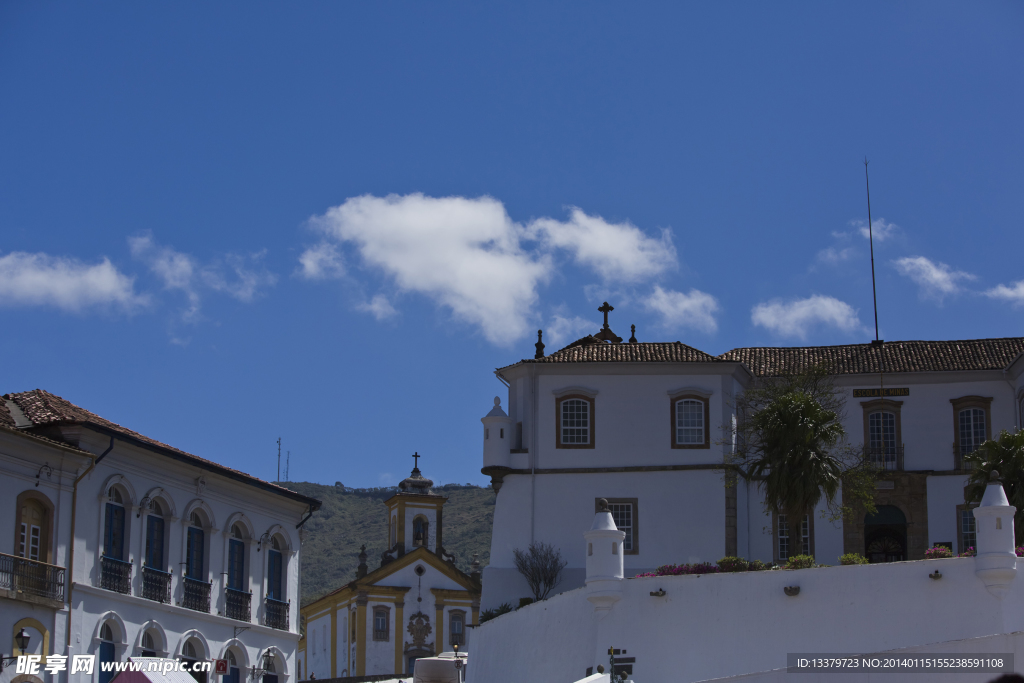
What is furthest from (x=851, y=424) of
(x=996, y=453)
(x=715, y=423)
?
(x=996, y=453)

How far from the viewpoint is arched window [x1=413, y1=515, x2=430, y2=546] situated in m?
71.4

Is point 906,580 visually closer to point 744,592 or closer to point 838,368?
point 744,592

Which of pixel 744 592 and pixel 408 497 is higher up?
pixel 408 497

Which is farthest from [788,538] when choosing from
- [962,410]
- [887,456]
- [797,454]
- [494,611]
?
[494,611]

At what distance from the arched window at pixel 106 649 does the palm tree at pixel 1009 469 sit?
68.8 feet

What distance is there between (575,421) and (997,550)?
17.2m

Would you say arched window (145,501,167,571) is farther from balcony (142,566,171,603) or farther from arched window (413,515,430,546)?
arched window (413,515,430,546)

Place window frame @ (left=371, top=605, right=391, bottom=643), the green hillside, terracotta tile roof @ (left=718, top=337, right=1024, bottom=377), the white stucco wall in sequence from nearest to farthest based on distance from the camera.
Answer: the white stucco wall → terracotta tile roof @ (left=718, top=337, right=1024, bottom=377) → window frame @ (left=371, top=605, right=391, bottom=643) → the green hillside

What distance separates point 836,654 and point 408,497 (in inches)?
1765

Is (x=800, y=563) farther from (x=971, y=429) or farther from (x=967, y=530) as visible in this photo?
(x=971, y=429)

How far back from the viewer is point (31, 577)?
27.9 meters

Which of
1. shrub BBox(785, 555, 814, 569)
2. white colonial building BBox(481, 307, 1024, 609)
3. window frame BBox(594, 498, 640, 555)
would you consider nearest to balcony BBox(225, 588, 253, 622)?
white colonial building BBox(481, 307, 1024, 609)

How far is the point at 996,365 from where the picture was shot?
43.0 m

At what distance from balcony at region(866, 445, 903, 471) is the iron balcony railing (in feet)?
83.5
